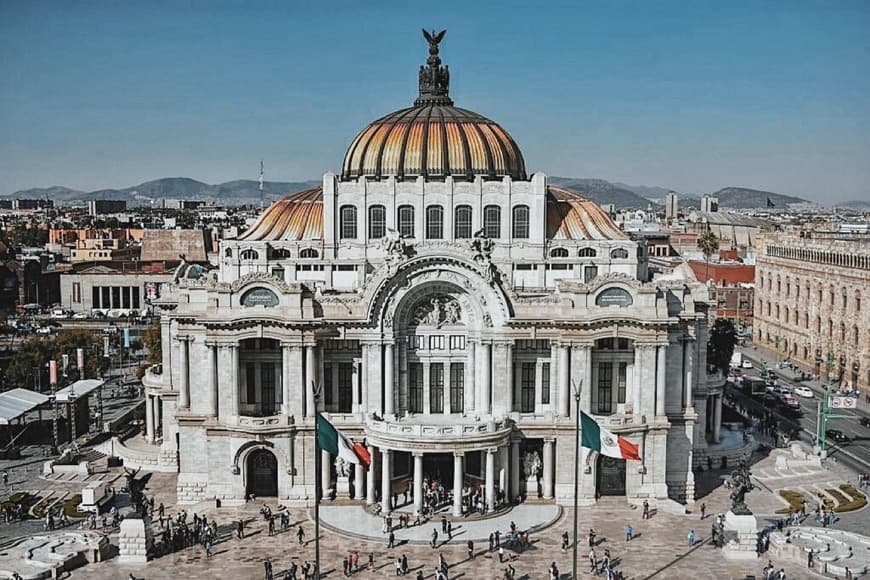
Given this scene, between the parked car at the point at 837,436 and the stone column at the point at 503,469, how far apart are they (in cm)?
3630

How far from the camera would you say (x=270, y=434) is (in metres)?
67.9

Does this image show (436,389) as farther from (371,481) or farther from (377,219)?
(377,219)

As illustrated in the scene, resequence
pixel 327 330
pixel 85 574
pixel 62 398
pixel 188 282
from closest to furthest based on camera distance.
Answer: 1. pixel 85 574
2. pixel 327 330
3. pixel 188 282
4. pixel 62 398

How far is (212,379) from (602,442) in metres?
28.2

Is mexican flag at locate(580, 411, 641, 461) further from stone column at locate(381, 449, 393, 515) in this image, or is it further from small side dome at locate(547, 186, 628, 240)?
small side dome at locate(547, 186, 628, 240)

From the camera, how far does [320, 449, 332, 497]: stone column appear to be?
6850 cm

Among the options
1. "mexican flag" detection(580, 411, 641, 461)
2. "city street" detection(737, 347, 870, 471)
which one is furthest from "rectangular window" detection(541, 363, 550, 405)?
"city street" detection(737, 347, 870, 471)

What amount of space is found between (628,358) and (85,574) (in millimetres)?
38343

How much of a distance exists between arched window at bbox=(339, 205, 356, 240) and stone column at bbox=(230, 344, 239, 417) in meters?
15.5

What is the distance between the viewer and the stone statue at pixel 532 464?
2697 inches

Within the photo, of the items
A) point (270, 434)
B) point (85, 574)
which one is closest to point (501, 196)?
point (270, 434)

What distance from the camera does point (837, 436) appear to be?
87625 millimetres

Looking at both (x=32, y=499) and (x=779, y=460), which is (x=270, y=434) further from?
(x=779, y=460)

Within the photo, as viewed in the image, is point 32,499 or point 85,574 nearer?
point 85,574
